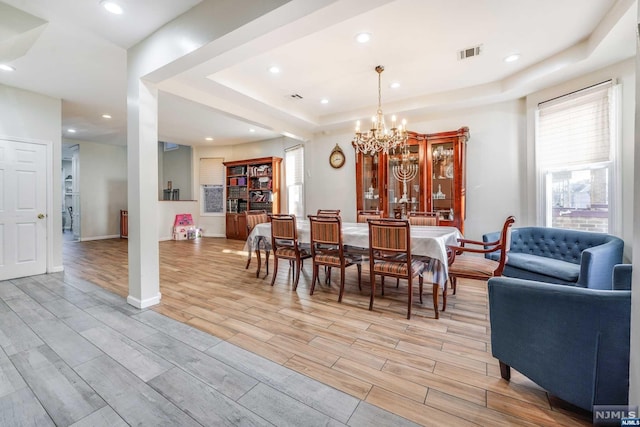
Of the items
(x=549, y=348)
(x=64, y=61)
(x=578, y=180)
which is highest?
(x=64, y=61)

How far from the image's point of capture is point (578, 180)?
138 inches

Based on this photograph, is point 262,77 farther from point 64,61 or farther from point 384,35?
point 64,61

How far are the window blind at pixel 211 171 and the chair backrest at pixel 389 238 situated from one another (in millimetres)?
6558

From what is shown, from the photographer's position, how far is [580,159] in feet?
11.2

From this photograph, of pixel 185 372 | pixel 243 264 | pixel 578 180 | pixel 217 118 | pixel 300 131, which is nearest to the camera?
pixel 185 372

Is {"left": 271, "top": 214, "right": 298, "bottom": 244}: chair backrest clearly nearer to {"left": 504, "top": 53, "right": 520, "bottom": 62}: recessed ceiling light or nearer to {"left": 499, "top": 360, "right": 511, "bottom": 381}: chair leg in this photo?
{"left": 499, "top": 360, "right": 511, "bottom": 381}: chair leg

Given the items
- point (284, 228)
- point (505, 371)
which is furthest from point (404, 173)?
point (505, 371)

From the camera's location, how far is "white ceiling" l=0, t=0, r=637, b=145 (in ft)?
7.73

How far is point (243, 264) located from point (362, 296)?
7.96 feet

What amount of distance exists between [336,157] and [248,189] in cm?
293

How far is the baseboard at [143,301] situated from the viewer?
2824mm

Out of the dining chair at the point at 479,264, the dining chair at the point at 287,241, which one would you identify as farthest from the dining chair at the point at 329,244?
the dining chair at the point at 479,264

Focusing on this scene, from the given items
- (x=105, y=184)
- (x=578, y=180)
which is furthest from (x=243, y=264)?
(x=105, y=184)
